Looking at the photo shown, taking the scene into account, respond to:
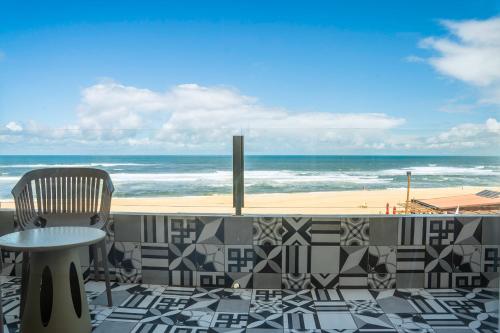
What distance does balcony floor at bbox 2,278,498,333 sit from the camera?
2.01m

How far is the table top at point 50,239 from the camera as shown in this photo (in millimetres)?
1667

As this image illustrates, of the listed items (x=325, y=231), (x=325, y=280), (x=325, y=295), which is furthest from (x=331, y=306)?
(x=325, y=231)

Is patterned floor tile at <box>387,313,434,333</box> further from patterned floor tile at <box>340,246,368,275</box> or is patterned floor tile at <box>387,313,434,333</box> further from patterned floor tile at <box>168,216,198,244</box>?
patterned floor tile at <box>168,216,198,244</box>

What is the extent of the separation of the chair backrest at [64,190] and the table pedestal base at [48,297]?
0.74 metres

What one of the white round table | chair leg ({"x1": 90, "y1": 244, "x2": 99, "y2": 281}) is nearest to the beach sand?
chair leg ({"x1": 90, "y1": 244, "x2": 99, "y2": 281})

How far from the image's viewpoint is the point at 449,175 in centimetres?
260

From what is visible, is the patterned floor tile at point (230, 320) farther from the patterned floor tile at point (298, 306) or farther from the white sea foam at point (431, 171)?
the white sea foam at point (431, 171)

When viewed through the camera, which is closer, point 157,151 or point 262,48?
point 157,151

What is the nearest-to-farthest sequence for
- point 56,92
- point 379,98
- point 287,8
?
→ point 287,8
point 56,92
point 379,98

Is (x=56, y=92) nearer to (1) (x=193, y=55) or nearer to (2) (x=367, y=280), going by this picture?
(1) (x=193, y=55)

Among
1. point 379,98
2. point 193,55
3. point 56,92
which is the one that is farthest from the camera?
point 379,98

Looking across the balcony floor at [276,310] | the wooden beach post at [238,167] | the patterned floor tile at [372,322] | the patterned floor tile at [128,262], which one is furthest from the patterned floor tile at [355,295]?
the patterned floor tile at [128,262]

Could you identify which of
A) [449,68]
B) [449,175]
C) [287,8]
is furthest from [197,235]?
[449,68]

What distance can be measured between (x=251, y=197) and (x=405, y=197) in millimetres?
1173
